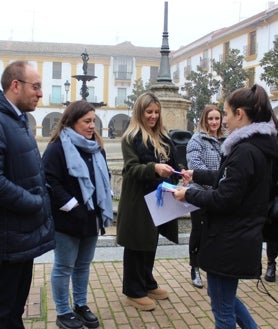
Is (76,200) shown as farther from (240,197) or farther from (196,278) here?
(196,278)

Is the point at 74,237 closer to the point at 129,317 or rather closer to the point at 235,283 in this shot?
the point at 129,317

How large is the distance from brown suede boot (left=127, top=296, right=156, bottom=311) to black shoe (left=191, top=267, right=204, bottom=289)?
0.70 m

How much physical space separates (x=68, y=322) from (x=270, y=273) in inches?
93.5

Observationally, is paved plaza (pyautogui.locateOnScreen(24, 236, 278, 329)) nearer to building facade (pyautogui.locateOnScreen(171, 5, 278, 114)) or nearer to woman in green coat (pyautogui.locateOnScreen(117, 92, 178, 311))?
woman in green coat (pyautogui.locateOnScreen(117, 92, 178, 311))

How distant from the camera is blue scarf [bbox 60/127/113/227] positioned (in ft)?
11.4

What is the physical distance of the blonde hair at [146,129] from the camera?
3986 mm

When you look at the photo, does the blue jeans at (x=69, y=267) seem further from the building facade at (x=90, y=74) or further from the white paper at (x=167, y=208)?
the building facade at (x=90, y=74)

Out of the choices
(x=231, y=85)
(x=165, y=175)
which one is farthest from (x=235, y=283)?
(x=231, y=85)

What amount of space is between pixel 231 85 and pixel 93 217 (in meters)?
27.9

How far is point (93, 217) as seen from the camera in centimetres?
365

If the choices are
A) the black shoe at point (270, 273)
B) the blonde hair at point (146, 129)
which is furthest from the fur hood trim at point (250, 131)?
the black shoe at point (270, 273)

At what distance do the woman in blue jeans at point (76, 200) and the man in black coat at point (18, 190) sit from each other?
53 centimetres

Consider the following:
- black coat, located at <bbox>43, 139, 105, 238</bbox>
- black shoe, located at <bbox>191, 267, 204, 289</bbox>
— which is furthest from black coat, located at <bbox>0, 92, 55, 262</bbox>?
black shoe, located at <bbox>191, 267, 204, 289</bbox>

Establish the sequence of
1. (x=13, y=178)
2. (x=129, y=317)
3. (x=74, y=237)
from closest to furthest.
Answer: (x=13, y=178)
(x=74, y=237)
(x=129, y=317)
